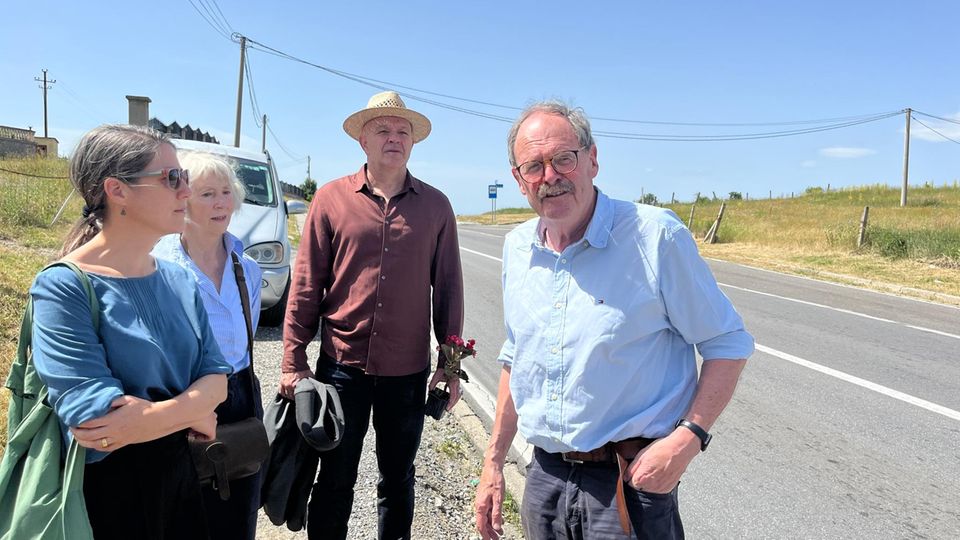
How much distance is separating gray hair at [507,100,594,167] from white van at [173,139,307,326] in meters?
4.47

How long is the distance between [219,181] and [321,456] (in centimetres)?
125

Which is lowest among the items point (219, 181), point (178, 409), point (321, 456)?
point (321, 456)

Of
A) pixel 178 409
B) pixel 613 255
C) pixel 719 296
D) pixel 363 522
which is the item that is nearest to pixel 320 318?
pixel 363 522

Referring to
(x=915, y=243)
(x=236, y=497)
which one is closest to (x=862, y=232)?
(x=915, y=243)

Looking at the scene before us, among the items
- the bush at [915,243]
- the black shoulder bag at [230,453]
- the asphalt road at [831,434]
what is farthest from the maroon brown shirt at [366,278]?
the bush at [915,243]

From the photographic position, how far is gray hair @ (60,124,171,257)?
5.19 feet

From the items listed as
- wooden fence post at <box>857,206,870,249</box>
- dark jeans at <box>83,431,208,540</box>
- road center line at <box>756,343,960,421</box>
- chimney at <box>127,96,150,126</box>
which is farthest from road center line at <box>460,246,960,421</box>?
chimney at <box>127,96,150,126</box>

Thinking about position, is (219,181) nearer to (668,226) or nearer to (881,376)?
(668,226)

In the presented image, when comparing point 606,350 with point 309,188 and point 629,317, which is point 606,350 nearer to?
point 629,317

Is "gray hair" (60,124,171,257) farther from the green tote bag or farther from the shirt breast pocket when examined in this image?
the shirt breast pocket

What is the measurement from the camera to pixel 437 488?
11.4ft

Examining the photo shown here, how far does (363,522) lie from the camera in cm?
304

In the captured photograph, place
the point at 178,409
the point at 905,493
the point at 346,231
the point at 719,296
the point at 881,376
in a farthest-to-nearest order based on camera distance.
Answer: the point at 881,376 < the point at 905,493 < the point at 346,231 < the point at 719,296 < the point at 178,409

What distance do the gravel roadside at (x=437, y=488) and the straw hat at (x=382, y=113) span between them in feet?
6.19
